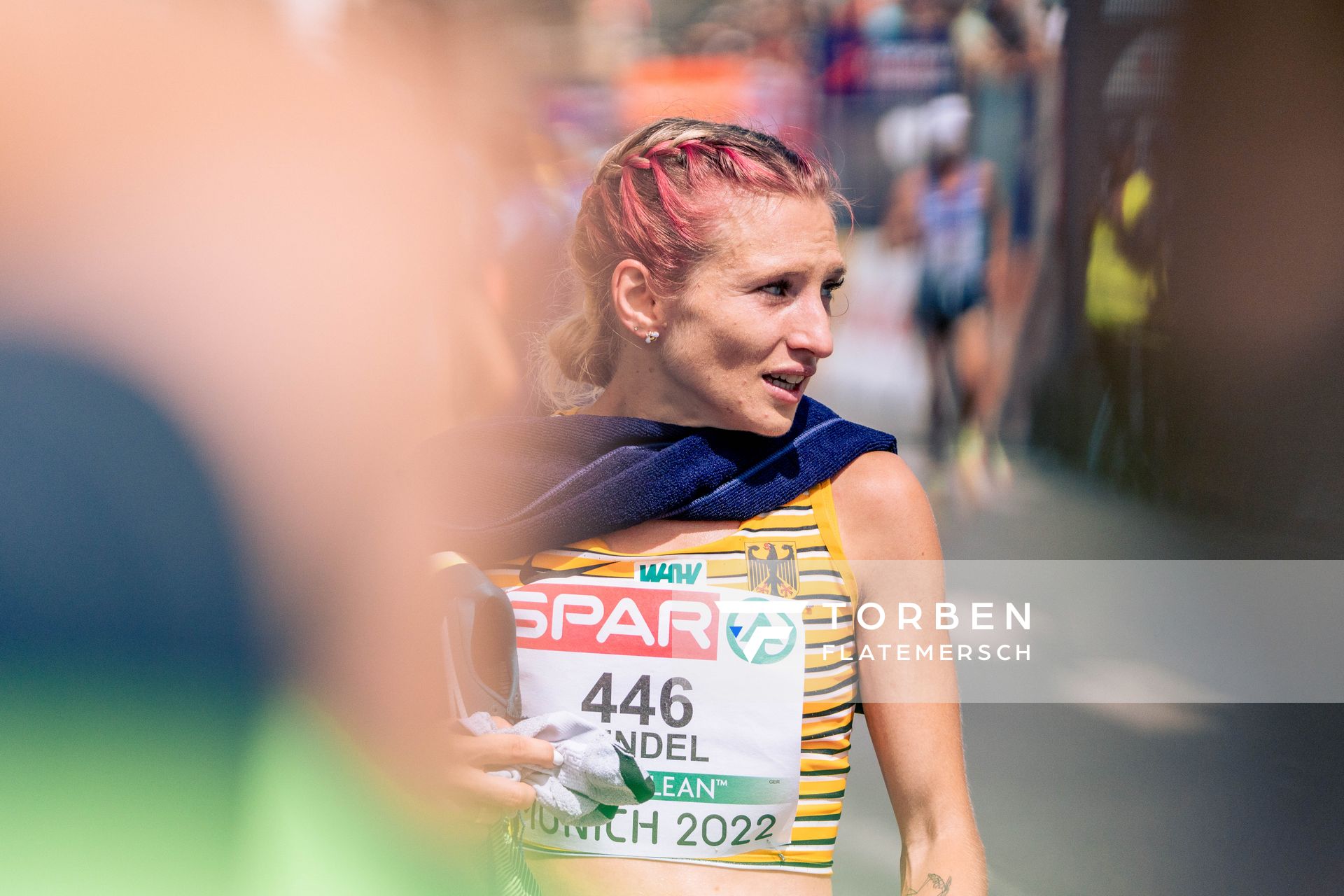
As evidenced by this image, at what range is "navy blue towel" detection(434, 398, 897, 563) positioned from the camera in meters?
1.27

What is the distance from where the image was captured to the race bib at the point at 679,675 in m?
1.27

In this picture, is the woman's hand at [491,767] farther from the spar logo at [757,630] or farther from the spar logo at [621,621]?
the spar logo at [757,630]

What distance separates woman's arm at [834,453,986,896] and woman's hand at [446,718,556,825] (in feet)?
1.19

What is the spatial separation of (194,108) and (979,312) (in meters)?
3.65

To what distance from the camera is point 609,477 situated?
1.28 m

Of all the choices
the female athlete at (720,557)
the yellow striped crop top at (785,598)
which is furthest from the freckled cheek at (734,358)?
the yellow striped crop top at (785,598)

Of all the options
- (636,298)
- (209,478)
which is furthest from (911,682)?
(209,478)

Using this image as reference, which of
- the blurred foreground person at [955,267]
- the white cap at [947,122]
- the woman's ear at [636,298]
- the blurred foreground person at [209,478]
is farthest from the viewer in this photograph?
the white cap at [947,122]

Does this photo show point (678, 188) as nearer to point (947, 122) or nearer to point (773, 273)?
point (773, 273)

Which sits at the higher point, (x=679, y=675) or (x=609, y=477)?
(x=609, y=477)

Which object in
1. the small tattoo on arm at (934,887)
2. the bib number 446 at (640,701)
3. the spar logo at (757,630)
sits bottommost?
the small tattoo on arm at (934,887)

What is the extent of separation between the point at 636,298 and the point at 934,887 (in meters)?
0.70

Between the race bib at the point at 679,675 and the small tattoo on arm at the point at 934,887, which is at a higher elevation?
the race bib at the point at 679,675

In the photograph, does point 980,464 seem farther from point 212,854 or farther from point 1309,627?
point 212,854
